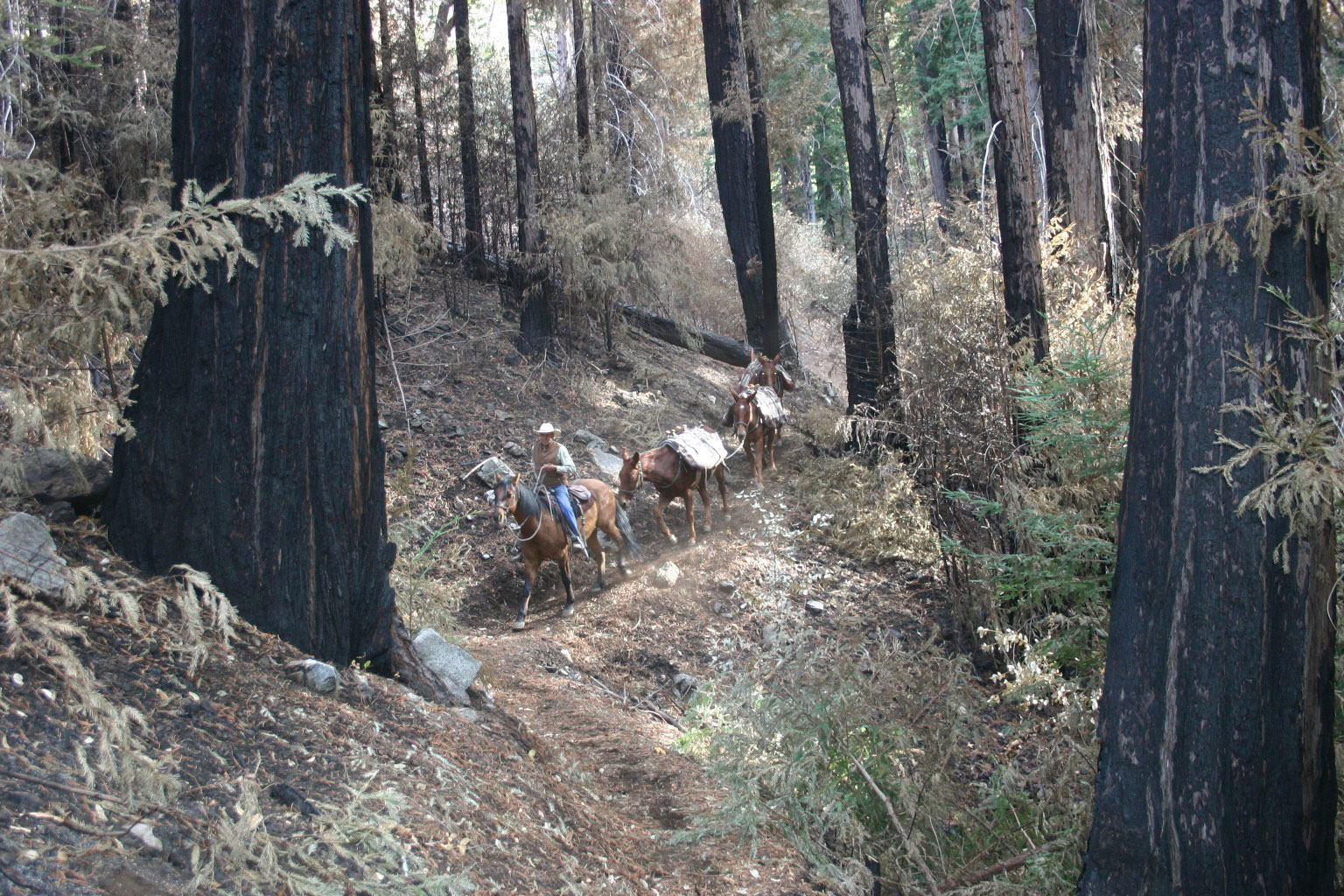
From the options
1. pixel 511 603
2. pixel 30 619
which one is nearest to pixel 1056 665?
pixel 30 619

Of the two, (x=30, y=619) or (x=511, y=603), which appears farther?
(x=511, y=603)

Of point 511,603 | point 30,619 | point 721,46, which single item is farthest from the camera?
point 721,46

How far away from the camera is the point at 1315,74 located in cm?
377

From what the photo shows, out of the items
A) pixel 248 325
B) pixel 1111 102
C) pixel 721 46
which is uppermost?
pixel 721 46

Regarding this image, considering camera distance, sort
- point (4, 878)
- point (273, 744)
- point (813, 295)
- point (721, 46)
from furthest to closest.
A: point (813, 295), point (721, 46), point (273, 744), point (4, 878)

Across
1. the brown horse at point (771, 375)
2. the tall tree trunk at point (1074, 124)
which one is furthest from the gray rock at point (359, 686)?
the brown horse at point (771, 375)

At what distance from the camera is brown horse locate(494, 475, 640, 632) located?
35.8ft

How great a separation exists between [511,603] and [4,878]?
9545mm

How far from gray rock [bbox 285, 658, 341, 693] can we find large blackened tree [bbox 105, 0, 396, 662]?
0.26 metres

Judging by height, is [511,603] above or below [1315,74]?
below

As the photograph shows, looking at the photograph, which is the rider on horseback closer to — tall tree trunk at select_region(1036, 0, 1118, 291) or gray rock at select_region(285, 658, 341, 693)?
A: tall tree trunk at select_region(1036, 0, 1118, 291)

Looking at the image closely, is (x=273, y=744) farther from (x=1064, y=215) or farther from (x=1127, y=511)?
(x=1064, y=215)

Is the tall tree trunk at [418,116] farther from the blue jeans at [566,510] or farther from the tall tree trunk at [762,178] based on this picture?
the blue jeans at [566,510]

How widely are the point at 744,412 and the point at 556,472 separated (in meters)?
4.59
